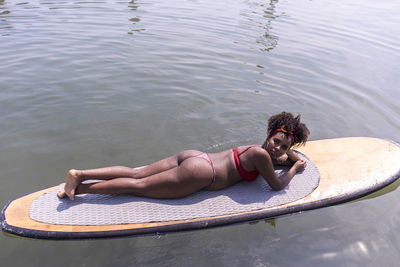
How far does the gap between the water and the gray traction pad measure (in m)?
0.26

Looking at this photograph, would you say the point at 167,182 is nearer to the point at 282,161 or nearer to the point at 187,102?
the point at 282,161

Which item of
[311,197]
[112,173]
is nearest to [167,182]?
[112,173]

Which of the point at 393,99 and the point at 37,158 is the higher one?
the point at 393,99

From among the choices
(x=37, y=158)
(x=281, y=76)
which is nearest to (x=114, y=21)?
(x=281, y=76)

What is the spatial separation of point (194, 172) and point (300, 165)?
66.4 inches

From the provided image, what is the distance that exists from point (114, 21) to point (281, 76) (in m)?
7.63

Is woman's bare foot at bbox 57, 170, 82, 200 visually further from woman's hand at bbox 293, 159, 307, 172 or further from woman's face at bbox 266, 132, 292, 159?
woman's hand at bbox 293, 159, 307, 172

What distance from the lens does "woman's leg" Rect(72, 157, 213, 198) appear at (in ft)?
11.8

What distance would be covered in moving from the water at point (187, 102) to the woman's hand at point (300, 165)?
632 mm

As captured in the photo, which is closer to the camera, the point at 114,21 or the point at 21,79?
the point at 21,79

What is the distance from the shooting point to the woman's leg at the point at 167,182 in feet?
11.8

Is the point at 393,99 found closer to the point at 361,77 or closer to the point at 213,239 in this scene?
the point at 361,77

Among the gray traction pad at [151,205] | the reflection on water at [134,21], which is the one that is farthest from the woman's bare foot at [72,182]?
the reflection on water at [134,21]

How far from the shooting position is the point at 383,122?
6.45 meters
